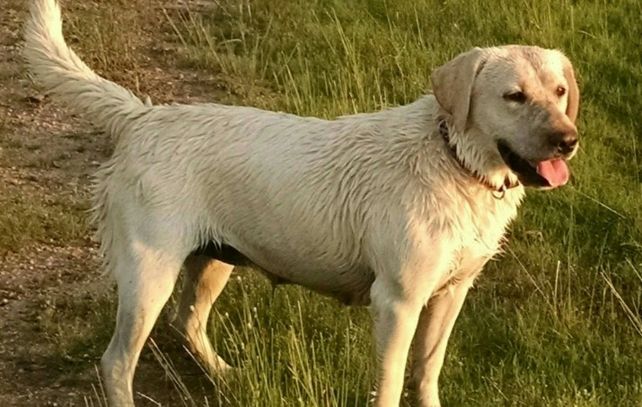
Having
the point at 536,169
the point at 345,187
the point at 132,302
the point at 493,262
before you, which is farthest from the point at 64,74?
the point at 493,262

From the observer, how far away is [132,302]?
511 cm

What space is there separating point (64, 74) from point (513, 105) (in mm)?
1975

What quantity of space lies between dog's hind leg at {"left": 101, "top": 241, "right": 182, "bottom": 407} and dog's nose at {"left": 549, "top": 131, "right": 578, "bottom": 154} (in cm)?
160

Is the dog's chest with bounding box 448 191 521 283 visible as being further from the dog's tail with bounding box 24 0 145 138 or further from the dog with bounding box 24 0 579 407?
the dog's tail with bounding box 24 0 145 138

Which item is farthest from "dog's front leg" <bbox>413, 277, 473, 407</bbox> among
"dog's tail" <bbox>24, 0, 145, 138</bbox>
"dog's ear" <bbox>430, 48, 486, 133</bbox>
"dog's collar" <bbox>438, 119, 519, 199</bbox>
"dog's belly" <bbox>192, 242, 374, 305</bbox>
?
"dog's tail" <bbox>24, 0, 145, 138</bbox>

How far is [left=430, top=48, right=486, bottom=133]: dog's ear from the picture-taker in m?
4.67

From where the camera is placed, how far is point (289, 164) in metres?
5.05

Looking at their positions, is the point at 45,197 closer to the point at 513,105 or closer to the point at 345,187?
the point at 345,187

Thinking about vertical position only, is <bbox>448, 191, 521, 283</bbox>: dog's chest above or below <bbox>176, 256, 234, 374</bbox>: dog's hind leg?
above

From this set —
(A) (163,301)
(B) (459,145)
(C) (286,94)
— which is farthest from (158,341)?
(C) (286,94)

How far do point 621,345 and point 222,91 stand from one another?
451 cm

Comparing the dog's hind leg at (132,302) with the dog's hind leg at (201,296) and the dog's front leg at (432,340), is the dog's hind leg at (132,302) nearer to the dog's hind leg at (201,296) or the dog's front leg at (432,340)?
the dog's hind leg at (201,296)

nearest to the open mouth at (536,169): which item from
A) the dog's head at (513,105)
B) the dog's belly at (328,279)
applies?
the dog's head at (513,105)

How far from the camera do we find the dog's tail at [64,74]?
5.36 m
